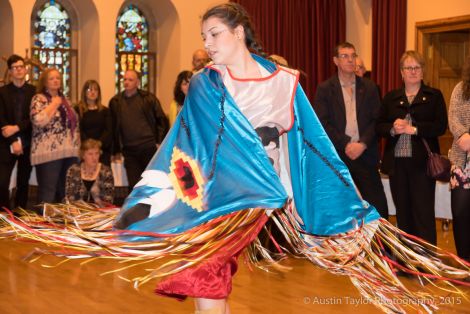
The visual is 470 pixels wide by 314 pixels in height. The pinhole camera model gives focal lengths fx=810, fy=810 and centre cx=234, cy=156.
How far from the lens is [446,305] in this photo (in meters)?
3.74

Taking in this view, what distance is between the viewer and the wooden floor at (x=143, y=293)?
150 inches

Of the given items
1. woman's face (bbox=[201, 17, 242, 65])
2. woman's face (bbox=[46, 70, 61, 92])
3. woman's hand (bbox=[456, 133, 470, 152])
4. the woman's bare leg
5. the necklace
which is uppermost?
woman's face (bbox=[46, 70, 61, 92])

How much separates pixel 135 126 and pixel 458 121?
325 cm

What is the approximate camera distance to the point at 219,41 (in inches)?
120

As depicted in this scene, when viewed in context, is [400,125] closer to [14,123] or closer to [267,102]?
[267,102]

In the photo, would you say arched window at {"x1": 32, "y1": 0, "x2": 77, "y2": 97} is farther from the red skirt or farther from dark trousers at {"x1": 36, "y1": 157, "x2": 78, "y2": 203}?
the red skirt

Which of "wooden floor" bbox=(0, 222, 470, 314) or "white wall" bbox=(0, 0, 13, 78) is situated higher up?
"white wall" bbox=(0, 0, 13, 78)

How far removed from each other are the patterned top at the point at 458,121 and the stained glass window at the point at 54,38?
19.8 feet

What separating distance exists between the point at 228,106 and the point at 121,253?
2.17 ft

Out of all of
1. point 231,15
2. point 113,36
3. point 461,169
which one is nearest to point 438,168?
point 461,169

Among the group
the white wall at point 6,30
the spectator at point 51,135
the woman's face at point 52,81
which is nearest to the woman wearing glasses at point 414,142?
the spectator at point 51,135

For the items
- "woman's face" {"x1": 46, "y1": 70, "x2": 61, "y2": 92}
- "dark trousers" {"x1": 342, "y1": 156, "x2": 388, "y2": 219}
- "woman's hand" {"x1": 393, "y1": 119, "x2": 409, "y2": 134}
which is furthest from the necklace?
"woman's hand" {"x1": 393, "y1": 119, "x2": 409, "y2": 134}

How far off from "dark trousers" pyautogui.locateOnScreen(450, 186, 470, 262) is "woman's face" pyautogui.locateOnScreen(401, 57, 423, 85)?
0.72m

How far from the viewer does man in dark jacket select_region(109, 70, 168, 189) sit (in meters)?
7.05
